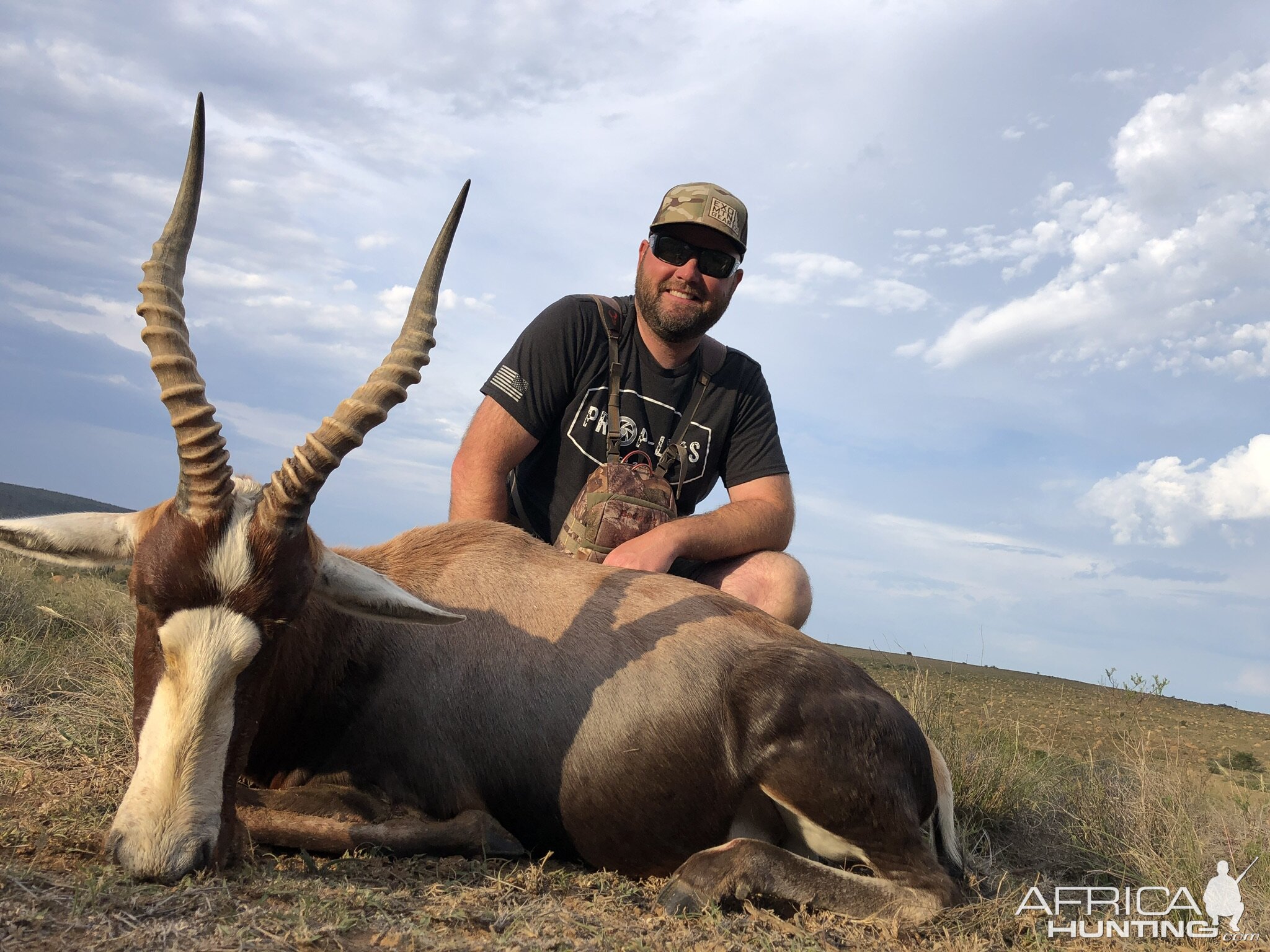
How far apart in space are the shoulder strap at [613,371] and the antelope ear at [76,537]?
320 cm

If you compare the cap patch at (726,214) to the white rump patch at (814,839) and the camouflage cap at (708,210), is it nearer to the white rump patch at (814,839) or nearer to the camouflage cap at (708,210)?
the camouflage cap at (708,210)

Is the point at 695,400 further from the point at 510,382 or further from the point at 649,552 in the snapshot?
the point at 649,552

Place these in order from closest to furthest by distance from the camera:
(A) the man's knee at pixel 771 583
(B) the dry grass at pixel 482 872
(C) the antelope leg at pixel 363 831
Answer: (B) the dry grass at pixel 482 872 → (C) the antelope leg at pixel 363 831 → (A) the man's knee at pixel 771 583

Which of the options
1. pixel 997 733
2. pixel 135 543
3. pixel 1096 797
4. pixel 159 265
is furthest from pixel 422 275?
pixel 997 733

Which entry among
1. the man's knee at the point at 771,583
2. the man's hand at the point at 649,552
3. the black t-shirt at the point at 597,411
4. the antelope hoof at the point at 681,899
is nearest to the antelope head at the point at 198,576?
the antelope hoof at the point at 681,899

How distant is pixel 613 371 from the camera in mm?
6918

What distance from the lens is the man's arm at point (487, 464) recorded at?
21.9 ft

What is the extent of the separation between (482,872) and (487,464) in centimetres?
318

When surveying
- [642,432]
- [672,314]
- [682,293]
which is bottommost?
[642,432]

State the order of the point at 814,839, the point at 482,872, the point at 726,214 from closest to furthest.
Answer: the point at 482,872 < the point at 814,839 < the point at 726,214

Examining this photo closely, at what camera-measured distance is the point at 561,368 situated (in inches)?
270

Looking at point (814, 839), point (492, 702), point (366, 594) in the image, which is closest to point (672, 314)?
point (492, 702)

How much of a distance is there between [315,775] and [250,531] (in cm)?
142

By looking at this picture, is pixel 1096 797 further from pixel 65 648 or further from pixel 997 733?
pixel 65 648
